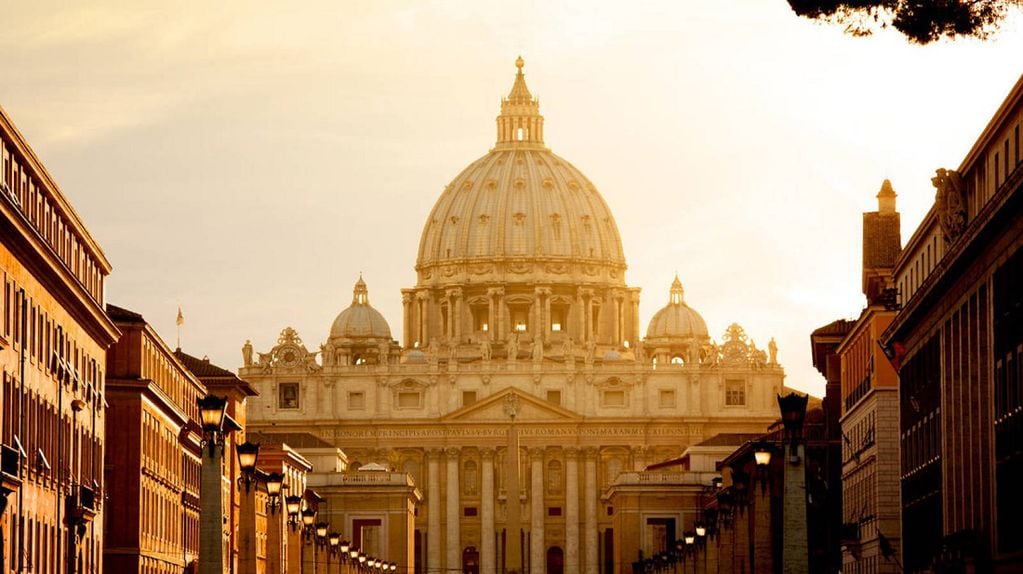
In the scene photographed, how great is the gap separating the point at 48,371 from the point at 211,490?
16478 millimetres

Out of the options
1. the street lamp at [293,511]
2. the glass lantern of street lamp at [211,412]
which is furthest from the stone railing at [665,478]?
the glass lantern of street lamp at [211,412]

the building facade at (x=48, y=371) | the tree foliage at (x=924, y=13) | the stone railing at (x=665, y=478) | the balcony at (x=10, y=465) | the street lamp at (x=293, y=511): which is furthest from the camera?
the stone railing at (x=665, y=478)

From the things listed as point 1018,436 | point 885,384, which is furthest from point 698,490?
point 1018,436

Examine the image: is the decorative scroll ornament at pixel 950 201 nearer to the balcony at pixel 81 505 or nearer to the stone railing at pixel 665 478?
the balcony at pixel 81 505

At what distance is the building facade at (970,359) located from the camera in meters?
53.6

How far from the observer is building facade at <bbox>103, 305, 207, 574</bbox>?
3354 inches

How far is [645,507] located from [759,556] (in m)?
124

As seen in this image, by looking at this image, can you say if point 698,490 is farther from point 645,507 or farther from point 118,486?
point 118,486

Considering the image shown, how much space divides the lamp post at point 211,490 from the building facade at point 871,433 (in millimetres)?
37356

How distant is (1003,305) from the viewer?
181 feet

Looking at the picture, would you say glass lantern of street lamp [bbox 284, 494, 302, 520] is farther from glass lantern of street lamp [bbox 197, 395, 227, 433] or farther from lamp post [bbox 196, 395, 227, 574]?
glass lantern of street lamp [bbox 197, 395, 227, 433]

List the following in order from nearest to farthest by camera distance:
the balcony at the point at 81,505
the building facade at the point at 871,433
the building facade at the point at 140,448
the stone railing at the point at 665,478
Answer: the balcony at the point at 81,505
the building facade at the point at 140,448
the building facade at the point at 871,433
the stone railing at the point at 665,478

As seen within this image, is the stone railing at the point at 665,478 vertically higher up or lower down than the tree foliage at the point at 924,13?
higher up

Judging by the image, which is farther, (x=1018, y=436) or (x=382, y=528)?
→ (x=382, y=528)
